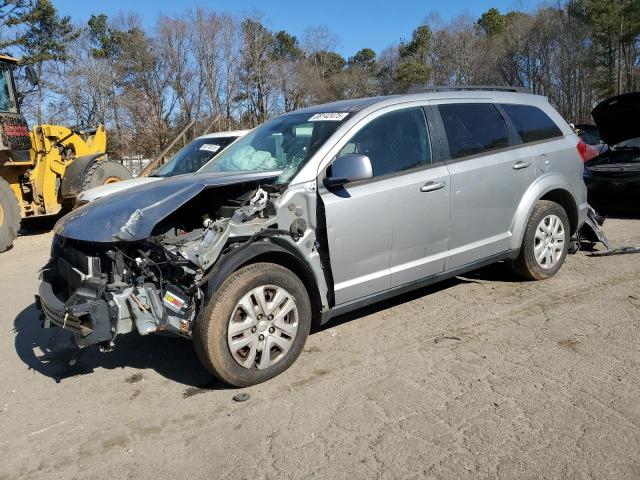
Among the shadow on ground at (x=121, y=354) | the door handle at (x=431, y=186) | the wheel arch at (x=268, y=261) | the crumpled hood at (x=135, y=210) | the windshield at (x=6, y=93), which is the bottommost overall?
the shadow on ground at (x=121, y=354)

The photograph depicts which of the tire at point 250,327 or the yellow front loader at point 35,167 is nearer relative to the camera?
the tire at point 250,327

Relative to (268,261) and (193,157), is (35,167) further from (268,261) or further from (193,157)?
(268,261)

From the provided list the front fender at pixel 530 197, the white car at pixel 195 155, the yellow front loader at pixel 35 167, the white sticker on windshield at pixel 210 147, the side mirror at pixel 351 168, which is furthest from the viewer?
the yellow front loader at pixel 35 167

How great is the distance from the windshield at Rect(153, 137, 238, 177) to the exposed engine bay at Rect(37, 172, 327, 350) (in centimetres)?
496

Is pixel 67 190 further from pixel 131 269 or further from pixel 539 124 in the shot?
pixel 539 124

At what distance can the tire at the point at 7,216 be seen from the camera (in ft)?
31.3

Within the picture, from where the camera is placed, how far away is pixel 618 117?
845cm

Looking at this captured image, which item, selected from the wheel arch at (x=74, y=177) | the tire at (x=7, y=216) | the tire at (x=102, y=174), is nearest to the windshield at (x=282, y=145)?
the tire at (x=7, y=216)

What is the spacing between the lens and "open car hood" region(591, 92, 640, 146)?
801cm

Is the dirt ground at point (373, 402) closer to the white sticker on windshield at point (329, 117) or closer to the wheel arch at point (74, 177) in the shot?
the white sticker on windshield at point (329, 117)

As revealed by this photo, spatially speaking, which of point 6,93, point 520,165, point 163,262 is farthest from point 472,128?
point 6,93

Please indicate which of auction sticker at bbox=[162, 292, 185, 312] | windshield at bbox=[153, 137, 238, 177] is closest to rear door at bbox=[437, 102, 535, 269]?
auction sticker at bbox=[162, 292, 185, 312]

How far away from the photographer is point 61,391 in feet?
12.7

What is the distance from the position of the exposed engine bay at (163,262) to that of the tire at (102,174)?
7505mm
